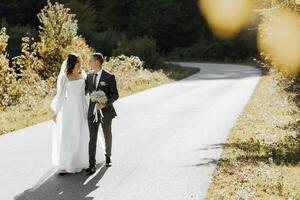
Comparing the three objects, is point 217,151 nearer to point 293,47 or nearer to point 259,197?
point 259,197

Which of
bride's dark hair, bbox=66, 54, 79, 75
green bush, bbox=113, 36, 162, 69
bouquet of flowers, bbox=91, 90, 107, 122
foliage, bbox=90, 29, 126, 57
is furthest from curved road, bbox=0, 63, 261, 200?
foliage, bbox=90, 29, 126, 57

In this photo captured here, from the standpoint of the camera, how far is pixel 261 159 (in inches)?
410

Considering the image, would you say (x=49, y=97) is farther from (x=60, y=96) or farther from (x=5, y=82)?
(x=60, y=96)

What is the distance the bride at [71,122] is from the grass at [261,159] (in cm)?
249

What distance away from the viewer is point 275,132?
1362 cm

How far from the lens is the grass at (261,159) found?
806cm

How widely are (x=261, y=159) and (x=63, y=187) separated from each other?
13.6ft

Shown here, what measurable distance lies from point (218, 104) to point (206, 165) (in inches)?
431

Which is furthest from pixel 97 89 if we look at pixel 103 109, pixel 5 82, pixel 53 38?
pixel 53 38

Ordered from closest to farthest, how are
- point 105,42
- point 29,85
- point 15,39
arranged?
1. point 29,85
2. point 15,39
3. point 105,42

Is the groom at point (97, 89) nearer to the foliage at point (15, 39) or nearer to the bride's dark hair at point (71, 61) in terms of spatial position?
the bride's dark hair at point (71, 61)

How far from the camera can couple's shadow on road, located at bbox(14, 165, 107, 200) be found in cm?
790

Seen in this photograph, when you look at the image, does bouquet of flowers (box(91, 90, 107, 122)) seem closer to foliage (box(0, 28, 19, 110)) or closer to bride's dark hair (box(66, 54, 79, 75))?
bride's dark hair (box(66, 54, 79, 75))

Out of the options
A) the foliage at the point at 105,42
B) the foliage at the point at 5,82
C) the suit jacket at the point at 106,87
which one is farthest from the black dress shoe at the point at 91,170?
the foliage at the point at 105,42
